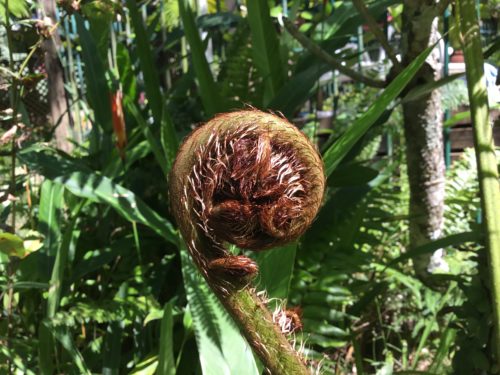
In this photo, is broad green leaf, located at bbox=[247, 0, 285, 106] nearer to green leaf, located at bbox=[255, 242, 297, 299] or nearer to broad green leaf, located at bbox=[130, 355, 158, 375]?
green leaf, located at bbox=[255, 242, 297, 299]

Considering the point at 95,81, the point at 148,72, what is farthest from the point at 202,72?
the point at 95,81

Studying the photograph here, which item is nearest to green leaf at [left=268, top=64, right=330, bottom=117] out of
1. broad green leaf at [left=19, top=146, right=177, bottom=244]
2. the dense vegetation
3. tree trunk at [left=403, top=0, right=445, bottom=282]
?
the dense vegetation

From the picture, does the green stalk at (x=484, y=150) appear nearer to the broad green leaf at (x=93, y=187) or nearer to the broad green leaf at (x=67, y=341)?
the broad green leaf at (x=93, y=187)

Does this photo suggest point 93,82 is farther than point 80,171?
Yes

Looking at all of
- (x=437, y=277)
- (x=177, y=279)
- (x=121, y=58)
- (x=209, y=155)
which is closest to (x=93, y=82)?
(x=121, y=58)

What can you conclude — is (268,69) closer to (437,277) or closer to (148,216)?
(148,216)

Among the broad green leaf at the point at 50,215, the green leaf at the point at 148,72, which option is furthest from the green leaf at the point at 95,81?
the broad green leaf at the point at 50,215

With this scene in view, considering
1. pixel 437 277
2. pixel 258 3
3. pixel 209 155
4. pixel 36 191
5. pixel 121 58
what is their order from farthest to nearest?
pixel 36 191 < pixel 121 58 < pixel 258 3 < pixel 437 277 < pixel 209 155

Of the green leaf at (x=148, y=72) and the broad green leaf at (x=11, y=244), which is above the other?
the green leaf at (x=148, y=72)
